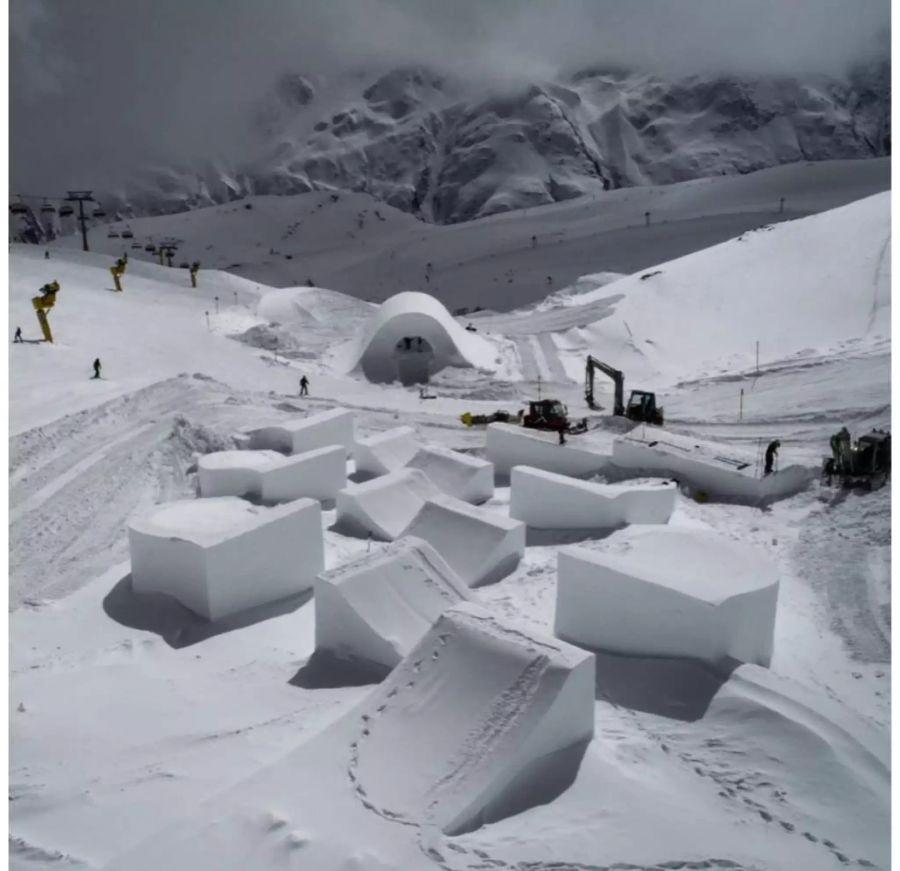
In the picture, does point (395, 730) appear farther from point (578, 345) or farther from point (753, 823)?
point (578, 345)

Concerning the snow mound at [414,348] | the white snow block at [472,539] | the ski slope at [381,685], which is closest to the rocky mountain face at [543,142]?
the snow mound at [414,348]

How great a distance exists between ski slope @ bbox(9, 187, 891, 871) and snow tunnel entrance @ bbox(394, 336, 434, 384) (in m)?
1.16

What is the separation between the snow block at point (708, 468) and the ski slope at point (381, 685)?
0.36m

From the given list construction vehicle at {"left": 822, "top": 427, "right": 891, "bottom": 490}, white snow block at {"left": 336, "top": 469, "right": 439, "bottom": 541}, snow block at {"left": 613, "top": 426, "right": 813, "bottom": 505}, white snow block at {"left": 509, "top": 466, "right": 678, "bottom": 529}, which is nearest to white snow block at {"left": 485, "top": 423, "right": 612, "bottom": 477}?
snow block at {"left": 613, "top": 426, "right": 813, "bottom": 505}

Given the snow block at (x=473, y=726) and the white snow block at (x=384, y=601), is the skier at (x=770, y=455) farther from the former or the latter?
the snow block at (x=473, y=726)

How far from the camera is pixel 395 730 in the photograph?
15.9 ft

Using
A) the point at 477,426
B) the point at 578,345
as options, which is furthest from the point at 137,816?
the point at 578,345

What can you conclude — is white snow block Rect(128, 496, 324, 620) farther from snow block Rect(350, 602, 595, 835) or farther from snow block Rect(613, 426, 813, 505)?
snow block Rect(613, 426, 813, 505)

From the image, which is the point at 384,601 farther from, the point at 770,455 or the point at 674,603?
the point at 770,455

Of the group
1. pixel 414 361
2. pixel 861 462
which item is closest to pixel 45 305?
pixel 414 361

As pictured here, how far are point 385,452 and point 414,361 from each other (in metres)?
6.47

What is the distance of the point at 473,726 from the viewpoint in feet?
15.5

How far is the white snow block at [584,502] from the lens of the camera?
956 cm

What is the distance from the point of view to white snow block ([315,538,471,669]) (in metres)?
6.51
